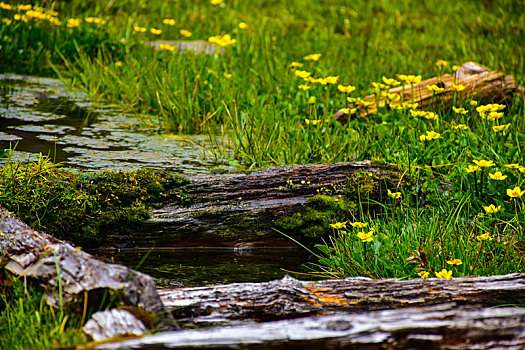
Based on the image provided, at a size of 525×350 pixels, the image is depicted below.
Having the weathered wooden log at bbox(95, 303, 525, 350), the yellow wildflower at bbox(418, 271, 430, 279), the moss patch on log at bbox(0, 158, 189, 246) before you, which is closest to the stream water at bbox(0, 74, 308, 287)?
the moss patch on log at bbox(0, 158, 189, 246)

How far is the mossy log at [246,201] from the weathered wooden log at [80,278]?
1.34m

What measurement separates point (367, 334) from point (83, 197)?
2.27m

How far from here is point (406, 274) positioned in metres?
3.05

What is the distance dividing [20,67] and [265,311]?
5634 mm

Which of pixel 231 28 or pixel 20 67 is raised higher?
pixel 231 28

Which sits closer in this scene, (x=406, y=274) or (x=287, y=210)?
(x=406, y=274)

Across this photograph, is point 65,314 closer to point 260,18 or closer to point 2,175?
point 2,175

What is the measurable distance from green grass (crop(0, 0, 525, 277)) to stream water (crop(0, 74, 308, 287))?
9.7 inches

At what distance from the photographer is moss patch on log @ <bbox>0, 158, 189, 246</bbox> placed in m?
3.44

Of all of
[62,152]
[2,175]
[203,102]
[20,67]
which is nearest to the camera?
[2,175]

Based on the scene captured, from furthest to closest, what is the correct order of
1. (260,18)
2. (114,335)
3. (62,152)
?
(260,18), (62,152), (114,335)

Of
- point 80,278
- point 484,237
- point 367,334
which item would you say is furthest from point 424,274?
point 80,278

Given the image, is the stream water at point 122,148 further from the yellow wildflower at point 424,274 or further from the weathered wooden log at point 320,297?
the yellow wildflower at point 424,274

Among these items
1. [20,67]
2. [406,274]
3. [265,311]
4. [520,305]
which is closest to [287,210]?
[406,274]
